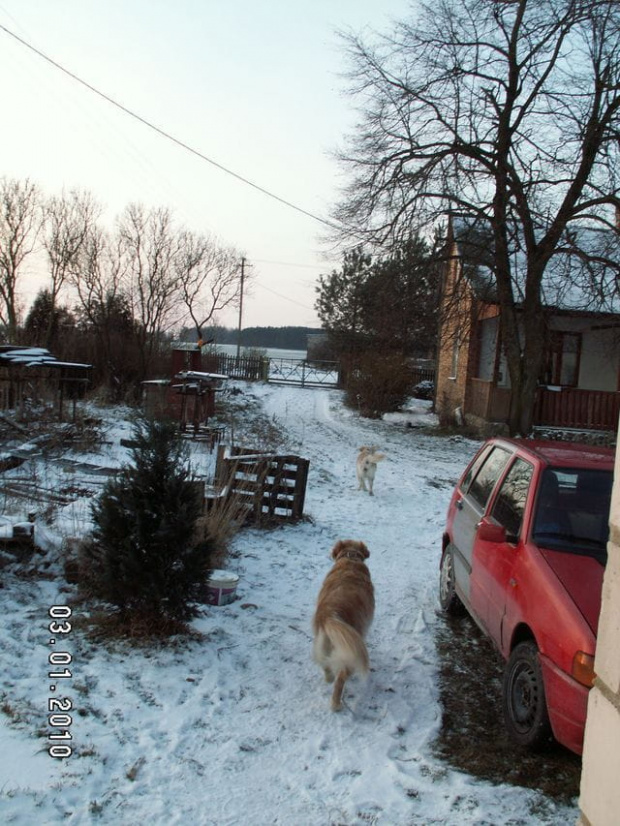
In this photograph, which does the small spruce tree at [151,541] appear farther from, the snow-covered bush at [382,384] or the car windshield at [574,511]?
the snow-covered bush at [382,384]

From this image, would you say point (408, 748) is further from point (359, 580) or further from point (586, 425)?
point (586, 425)

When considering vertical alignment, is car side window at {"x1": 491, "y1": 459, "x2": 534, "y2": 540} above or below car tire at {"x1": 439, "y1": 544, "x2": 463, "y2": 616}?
above

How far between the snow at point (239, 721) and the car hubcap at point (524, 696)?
0.45m

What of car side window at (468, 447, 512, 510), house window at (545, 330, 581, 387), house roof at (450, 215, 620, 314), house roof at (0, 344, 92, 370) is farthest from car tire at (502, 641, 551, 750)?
house window at (545, 330, 581, 387)

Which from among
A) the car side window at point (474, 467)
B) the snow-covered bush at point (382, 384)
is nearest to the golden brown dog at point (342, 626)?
the car side window at point (474, 467)

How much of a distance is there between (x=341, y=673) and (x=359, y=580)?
2.35ft

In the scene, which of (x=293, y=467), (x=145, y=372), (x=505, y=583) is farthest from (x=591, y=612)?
(x=145, y=372)

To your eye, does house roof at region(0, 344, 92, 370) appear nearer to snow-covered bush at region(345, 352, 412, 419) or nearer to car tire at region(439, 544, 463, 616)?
car tire at region(439, 544, 463, 616)

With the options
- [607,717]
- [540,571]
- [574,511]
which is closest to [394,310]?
[574,511]

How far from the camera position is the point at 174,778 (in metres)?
3.08

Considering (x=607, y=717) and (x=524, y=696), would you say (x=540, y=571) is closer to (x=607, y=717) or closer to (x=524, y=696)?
(x=524, y=696)

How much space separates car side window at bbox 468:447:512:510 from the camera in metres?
4.99
